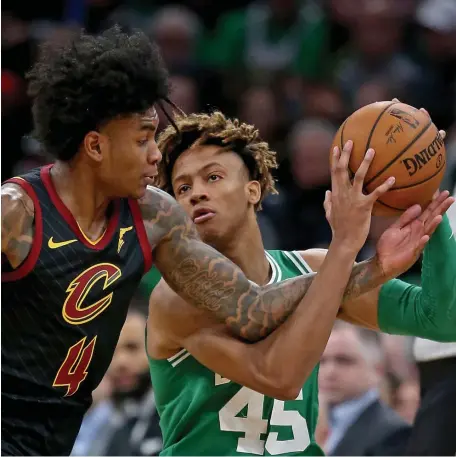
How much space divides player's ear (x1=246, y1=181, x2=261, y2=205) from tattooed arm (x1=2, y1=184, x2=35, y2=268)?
1.34 m

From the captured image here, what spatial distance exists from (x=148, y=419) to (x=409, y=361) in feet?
5.50

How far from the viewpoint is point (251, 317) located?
3.66 m

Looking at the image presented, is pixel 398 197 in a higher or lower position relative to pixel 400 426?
higher

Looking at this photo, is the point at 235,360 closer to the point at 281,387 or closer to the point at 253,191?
the point at 281,387

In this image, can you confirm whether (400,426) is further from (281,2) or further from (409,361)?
(281,2)

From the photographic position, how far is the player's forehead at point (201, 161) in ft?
14.2

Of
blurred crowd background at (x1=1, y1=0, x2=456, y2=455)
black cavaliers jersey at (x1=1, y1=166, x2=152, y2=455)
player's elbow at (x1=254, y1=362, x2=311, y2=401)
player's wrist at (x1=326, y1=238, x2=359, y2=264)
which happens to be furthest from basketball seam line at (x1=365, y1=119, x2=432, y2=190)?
blurred crowd background at (x1=1, y1=0, x2=456, y2=455)

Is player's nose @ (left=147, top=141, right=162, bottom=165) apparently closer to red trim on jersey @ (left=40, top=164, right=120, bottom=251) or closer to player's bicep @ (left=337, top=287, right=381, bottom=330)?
red trim on jersey @ (left=40, top=164, right=120, bottom=251)

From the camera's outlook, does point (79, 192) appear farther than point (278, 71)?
No

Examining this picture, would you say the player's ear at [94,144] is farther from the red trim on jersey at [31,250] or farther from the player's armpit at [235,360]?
the player's armpit at [235,360]

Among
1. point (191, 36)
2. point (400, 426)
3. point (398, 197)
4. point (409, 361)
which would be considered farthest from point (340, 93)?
Result: point (398, 197)

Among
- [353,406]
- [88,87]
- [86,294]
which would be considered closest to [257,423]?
[86,294]

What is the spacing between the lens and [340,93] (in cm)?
858

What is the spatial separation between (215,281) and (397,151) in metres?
0.78
